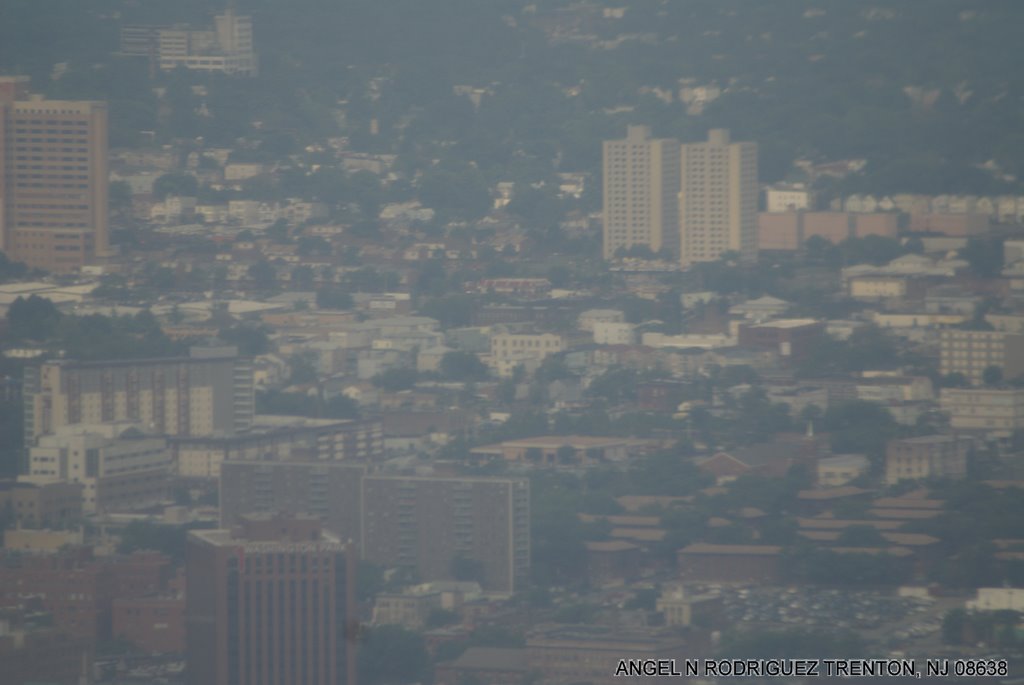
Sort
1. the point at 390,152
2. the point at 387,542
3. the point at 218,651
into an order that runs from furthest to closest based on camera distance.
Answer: the point at 390,152 → the point at 387,542 → the point at 218,651

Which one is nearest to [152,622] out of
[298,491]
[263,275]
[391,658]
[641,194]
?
[391,658]

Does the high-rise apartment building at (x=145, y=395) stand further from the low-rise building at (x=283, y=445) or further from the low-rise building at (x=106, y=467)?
the low-rise building at (x=106, y=467)

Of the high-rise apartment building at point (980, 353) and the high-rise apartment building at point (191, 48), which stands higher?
the high-rise apartment building at point (191, 48)

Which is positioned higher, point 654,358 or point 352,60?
point 352,60

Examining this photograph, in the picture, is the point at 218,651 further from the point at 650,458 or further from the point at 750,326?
the point at 750,326

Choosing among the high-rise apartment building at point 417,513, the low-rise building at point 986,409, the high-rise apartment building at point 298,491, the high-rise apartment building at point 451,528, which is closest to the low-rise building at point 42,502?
the high-rise apartment building at point 298,491

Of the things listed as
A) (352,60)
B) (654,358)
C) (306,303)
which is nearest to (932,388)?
(654,358)

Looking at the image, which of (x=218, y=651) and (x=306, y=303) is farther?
(x=306, y=303)
